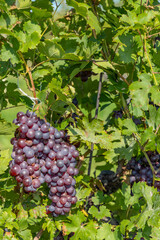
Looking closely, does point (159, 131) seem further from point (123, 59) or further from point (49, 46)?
point (49, 46)

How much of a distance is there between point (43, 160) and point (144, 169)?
0.63 meters

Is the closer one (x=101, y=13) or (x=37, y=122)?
(x=37, y=122)

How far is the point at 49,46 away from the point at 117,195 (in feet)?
2.87

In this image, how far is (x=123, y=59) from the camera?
1.30 metres

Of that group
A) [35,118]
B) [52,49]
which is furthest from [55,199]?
[52,49]

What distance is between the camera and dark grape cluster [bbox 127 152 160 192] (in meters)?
1.45

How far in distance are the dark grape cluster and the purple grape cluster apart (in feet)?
1.55

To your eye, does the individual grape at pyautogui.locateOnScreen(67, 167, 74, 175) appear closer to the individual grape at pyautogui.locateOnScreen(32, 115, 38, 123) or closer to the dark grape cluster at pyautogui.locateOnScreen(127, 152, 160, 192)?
the individual grape at pyautogui.locateOnScreen(32, 115, 38, 123)

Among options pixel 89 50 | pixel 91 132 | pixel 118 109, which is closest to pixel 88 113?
pixel 118 109

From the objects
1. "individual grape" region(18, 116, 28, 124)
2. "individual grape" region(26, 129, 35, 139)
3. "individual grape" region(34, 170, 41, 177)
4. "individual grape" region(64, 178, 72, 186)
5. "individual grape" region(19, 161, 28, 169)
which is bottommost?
"individual grape" region(64, 178, 72, 186)

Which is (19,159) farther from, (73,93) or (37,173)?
(73,93)

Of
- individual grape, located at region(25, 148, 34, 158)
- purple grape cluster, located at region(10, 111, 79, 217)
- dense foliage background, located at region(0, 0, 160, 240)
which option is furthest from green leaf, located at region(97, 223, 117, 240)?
individual grape, located at region(25, 148, 34, 158)

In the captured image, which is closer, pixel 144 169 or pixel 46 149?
pixel 46 149

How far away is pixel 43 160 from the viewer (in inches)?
44.5
